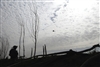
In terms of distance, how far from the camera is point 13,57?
8.93 m

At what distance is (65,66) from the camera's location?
4.52 meters

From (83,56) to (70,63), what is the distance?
0.59 m

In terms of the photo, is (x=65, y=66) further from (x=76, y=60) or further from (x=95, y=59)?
(x=95, y=59)

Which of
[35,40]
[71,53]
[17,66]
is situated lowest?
[17,66]

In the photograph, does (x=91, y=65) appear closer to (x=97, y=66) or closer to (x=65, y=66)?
(x=97, y=66)

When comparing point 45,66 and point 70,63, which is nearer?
point 45,66

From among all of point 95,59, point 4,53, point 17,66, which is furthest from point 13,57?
point 4,53

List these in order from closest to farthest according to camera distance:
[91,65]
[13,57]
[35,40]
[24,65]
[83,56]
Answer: [91,65], [83,56], [24,65], [13,57], [35,40]

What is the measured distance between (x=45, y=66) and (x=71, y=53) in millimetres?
850

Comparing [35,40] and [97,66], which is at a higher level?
[35,40]

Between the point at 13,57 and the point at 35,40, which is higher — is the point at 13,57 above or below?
below

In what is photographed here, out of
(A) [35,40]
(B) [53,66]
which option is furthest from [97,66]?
(A) [35,40]

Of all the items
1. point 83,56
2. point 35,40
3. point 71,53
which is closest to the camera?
point 71,53

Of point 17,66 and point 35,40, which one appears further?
point 35,40
